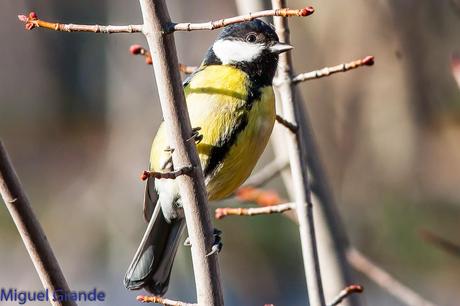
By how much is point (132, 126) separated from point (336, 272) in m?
3.83

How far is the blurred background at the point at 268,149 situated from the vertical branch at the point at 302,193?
1567mm

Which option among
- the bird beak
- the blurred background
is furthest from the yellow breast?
the blurred background

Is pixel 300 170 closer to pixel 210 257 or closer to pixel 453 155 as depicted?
pixel 210 257

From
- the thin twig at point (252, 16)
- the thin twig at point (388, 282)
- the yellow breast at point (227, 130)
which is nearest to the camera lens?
the thin twig at point (252, 16)

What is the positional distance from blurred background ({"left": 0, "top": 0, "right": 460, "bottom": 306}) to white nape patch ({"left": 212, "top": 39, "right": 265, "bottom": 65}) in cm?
114

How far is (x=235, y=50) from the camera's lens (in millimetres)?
2178

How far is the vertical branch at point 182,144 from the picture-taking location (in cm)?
→ 128

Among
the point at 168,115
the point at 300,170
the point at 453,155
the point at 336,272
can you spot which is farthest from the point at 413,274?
the point at 168,115

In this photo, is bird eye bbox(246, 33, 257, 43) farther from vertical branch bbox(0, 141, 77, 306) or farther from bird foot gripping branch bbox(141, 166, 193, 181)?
Answer: vertical branch bbox(0, 141, 77, 306)

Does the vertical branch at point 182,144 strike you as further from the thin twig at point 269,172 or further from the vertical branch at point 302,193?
the thin twig at point 269,172

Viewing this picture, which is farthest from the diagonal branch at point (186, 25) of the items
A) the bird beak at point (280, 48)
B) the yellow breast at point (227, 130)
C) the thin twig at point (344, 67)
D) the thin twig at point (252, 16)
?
the yellow breast at point (227, 130)

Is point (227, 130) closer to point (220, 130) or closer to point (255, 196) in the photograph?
point (220, 130)

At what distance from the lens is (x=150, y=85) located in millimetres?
5312

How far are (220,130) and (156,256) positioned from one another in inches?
15.9
